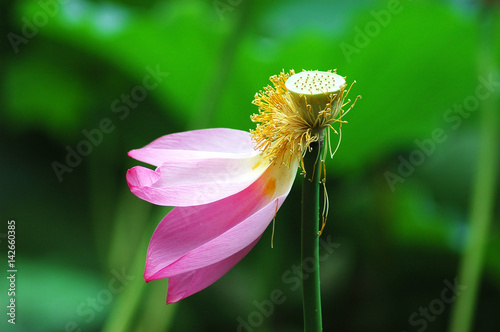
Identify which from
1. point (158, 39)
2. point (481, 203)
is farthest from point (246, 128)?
point (481, 203)

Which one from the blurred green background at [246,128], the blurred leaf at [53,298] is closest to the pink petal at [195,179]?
the blurred green background at [246,128]

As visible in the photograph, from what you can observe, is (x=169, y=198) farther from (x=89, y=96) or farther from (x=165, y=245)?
(x=89, y=96)

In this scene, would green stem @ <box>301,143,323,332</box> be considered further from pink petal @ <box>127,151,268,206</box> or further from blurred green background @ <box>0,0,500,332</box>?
blurred green background @ <box>0,0,500,332</box>

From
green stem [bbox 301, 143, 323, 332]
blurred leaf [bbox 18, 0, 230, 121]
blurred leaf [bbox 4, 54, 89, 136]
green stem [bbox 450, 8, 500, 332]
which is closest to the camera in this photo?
green stem [bbox 301, 143, 323, 332]

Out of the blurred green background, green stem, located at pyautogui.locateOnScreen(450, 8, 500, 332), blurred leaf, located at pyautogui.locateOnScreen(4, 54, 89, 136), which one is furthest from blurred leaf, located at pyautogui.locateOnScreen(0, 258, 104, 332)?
green stem, located at pyautogui.locateOnScreen(450, 8, 500, 332)

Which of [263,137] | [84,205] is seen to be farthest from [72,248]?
[263,137]

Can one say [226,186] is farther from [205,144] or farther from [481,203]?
[481,203]

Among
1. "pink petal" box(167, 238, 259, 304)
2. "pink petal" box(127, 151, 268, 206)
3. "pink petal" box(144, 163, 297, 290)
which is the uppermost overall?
"pink petal" box(127, 151, 268, 206)
